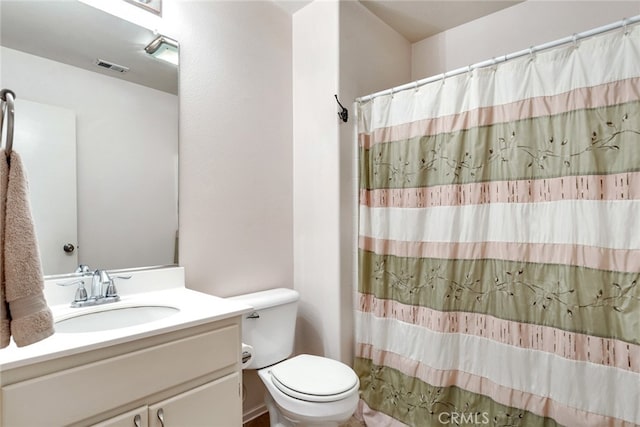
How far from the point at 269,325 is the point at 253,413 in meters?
0.62

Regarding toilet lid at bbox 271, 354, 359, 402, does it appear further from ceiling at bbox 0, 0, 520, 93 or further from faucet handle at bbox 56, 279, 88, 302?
ceiling at bbox 0, 0, 520, 93

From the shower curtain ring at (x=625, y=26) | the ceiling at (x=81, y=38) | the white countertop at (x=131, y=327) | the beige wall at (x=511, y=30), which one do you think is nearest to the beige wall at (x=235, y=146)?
the ceiling at (x=81, y=38)

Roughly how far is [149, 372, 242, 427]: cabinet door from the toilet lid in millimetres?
271

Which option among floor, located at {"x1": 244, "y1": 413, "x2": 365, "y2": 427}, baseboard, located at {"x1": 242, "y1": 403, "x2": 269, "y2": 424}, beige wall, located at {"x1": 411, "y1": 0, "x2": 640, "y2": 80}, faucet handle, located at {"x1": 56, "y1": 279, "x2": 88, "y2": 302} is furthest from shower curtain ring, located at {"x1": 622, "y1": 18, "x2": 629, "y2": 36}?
baseboard, located at {"x1": 242, "y1": 403, "x2": 269, "y2": 424}

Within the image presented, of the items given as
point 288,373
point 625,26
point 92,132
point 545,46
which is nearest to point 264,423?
point 288,373

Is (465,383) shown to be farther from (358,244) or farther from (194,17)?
(194,17)

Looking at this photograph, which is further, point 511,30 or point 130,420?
point 511,30

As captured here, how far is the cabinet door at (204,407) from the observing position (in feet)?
3.37

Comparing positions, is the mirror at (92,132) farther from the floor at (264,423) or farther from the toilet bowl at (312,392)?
the floor at (264,423)

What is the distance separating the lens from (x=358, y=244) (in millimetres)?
1950

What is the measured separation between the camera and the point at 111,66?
1.45 metres

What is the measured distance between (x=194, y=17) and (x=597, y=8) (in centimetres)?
216

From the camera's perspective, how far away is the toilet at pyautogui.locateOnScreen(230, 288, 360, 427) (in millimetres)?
1366

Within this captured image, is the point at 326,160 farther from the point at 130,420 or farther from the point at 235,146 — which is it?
the point at 130,420
